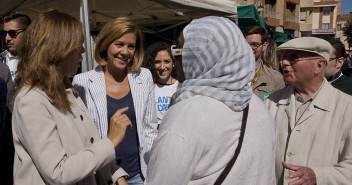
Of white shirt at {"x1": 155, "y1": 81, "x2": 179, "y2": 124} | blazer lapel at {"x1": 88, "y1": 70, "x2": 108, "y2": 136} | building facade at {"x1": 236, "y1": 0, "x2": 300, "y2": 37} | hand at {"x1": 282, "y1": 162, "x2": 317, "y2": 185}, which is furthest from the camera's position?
building facade at {"x1": 236, "y1": 0, "x2": 300, "y2": 37}

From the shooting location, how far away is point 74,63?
5.49 ft

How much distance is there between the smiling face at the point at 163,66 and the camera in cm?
366

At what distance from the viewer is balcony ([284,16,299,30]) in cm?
3996

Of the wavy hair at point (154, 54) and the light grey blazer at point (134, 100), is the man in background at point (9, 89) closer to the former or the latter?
the light grey blazer at point (134, 100)

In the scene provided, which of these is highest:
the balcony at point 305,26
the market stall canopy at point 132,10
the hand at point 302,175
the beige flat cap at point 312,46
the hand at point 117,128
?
the balcony at point 305,26

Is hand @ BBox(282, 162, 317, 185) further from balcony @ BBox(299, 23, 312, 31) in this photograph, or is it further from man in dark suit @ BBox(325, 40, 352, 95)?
balcony @ BBox(299, 23, 312, 31)

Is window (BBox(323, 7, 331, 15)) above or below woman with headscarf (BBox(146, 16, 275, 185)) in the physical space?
above

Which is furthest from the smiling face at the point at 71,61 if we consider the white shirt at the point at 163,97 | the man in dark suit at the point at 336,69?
the man in dark suit at the point at 336,69

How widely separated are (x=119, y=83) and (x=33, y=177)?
4.22ft

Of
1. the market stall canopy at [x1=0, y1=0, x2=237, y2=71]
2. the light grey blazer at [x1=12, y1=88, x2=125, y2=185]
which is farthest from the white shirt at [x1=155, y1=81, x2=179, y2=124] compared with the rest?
the light grey blazer at [x1=12, y1=88, x2=125, y2=185]

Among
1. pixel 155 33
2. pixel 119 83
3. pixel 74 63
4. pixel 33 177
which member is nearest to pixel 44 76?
pixel 74 63

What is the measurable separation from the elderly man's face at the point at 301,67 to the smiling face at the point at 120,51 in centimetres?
121

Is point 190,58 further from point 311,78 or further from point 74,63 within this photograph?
point 311,78

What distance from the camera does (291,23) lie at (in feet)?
135
